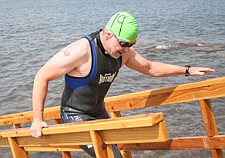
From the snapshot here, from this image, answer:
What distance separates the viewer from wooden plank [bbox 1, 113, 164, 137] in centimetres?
264

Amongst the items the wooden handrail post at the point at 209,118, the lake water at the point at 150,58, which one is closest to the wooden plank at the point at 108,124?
the wooden handrail post at the point at 209,118

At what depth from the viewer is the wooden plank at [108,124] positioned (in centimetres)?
264

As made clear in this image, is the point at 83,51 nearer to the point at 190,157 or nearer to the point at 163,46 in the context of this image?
the point at 190,157

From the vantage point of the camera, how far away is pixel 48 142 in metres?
3.65

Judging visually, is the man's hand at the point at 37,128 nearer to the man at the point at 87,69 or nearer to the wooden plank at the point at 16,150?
the man at the point at 87,69

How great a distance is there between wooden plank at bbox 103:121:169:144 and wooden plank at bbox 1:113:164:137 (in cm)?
9

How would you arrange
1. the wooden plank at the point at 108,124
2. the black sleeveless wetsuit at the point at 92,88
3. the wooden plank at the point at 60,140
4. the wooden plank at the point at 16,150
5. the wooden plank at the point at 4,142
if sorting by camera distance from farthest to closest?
the wooden plank at the point at 4,142 < the wooden plank at the point at 16,150 < the black sleeveless wetsuit at the point at 92,88 < the wooden plank at the point at 60,140 < the wooden plank at the point at 108,124

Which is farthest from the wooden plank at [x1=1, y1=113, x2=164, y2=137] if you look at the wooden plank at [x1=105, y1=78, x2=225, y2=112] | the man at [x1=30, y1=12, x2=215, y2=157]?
the wooden plank at [x1=105, y1=78, x2=225, y2=112]

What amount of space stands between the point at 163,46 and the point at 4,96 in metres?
10.1

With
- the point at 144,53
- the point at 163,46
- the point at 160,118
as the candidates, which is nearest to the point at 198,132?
the point at 160,118

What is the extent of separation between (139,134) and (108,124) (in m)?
0.28

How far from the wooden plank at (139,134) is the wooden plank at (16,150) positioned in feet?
4.80

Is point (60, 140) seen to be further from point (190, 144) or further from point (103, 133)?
point (190, 144)

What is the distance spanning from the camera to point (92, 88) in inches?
157
